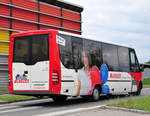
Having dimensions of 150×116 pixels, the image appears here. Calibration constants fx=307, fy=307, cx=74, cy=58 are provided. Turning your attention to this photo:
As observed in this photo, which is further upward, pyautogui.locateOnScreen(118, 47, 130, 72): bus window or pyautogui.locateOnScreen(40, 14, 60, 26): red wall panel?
pyautogui.locateOnScreen(40, 14, 60, 26): red wall panel

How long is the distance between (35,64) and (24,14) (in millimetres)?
15869

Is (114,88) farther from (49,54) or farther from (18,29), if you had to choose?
(18,29)

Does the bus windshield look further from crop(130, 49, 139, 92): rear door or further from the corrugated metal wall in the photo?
the corrugated metal wall

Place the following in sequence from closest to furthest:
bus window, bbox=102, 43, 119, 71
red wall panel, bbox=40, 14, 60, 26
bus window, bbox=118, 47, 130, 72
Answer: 1. bus window, bbox=102, 43, 119, 71
2. bus window, bbox=118, 47, 130, 72
3. red wall panel, bbox=40, 14, 60, 26

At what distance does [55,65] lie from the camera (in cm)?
1268

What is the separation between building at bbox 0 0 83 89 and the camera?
26484mm

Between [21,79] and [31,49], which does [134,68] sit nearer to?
[31,49]

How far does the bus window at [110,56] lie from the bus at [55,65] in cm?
46

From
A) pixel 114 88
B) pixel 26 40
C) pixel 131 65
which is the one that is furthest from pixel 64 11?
pixel 26 40

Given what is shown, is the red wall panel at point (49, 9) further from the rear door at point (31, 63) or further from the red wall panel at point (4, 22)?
the rear door at point (31, 63)

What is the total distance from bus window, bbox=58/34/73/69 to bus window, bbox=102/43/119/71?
11.0 ft

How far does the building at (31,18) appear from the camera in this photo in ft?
86.9

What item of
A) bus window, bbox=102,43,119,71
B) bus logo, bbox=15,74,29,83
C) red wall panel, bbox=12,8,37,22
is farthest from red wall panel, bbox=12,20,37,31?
bus logo, bbox=15,74,29,83

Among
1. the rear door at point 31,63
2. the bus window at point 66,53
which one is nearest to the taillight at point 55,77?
the rear door at point 31,63
